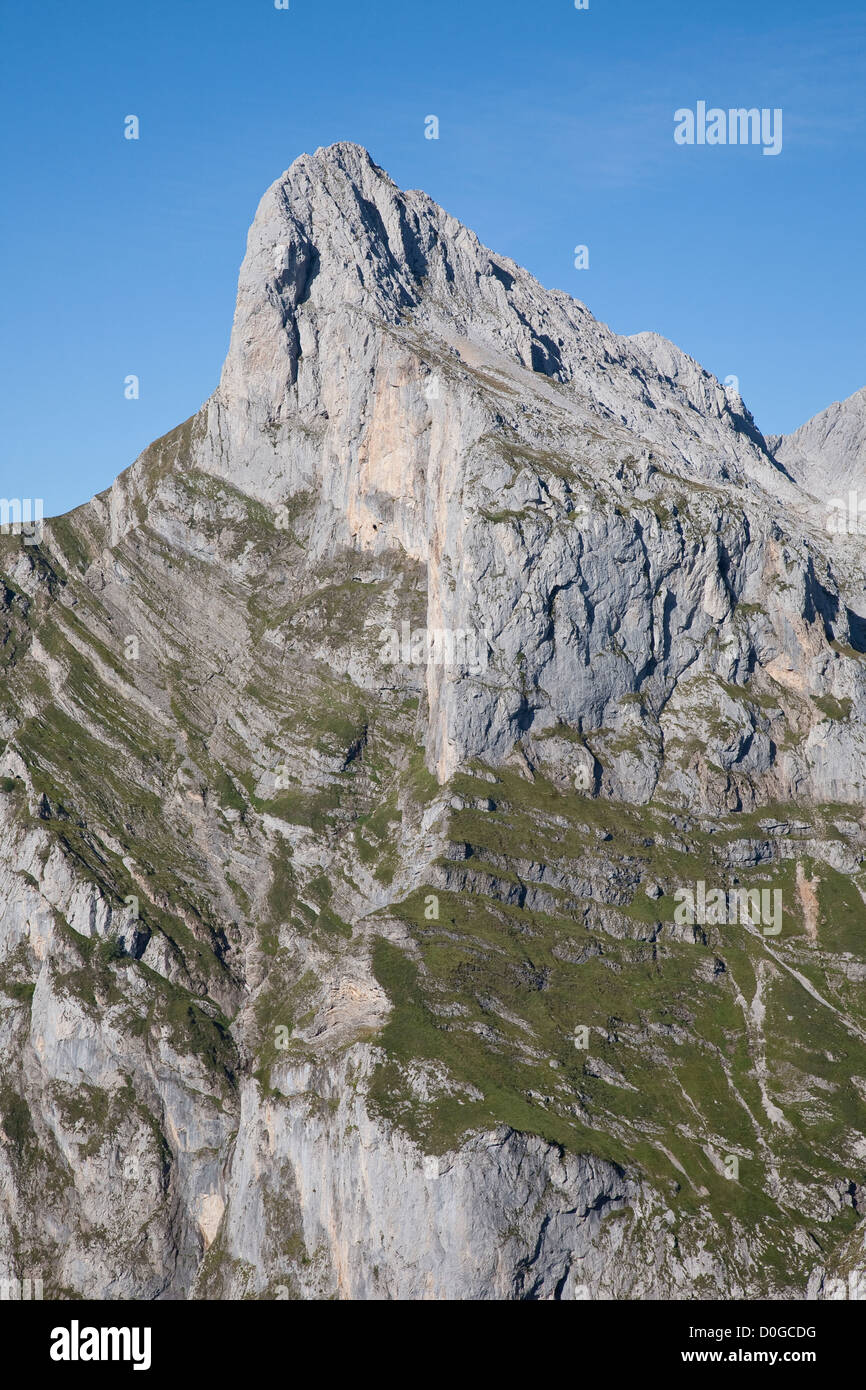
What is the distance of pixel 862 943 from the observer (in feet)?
644

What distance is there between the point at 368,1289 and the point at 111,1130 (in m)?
46.2

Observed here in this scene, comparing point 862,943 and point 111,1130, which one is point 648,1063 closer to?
point 862,943

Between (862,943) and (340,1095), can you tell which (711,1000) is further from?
(340,1095)
